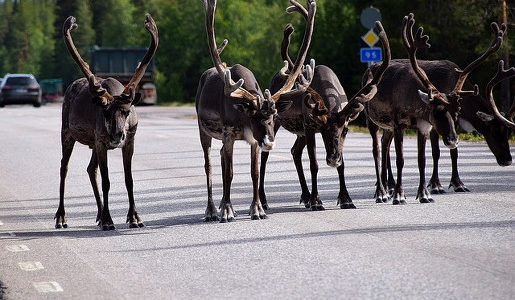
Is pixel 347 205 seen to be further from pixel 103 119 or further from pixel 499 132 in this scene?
pixel 103 119

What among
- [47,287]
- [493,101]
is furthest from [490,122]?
[47,287]

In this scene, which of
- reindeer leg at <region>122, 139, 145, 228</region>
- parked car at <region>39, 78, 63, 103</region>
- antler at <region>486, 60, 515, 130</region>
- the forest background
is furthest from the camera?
parked car at <region>39, 78, 63, 103</region>

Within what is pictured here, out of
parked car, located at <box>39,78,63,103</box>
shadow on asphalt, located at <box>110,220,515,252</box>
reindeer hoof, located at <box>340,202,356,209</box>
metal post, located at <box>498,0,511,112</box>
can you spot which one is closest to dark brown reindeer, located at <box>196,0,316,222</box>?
reindeer hoof, located at <box>340,202,356,209</box>

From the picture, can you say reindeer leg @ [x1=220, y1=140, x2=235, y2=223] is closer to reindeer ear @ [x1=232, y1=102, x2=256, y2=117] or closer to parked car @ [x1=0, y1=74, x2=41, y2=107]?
reindeer ear @ [x1=232, y1=102, x2=256, y2=117]

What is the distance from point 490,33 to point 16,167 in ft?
65.4

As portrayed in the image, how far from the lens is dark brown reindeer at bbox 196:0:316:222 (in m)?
12.1

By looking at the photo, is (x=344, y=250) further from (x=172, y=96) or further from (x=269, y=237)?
(x=172, y=96)

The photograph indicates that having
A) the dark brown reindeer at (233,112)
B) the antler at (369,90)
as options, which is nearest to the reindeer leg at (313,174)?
the antler at (369,90)

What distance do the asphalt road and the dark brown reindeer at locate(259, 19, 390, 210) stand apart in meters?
0.33

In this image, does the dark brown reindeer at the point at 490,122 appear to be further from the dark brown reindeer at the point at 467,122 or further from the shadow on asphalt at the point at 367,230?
the shadow on asphalt at the point at 367,230

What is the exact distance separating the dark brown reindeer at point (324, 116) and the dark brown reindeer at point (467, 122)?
35.0 inches

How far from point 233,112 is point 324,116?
1.11m

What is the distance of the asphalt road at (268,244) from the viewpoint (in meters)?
8.59

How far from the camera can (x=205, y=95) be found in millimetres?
13102
